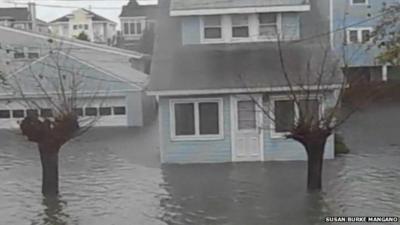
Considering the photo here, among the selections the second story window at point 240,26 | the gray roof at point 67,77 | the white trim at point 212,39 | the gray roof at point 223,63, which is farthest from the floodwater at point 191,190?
the gray roof at point 67,77

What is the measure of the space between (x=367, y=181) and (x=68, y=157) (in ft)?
33.6

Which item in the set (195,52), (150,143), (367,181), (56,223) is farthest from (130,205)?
(150,143)

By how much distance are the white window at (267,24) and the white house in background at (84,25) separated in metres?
51.1

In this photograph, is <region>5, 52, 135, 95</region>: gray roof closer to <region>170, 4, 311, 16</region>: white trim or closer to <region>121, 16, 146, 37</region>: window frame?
<region>170, 4, 311, 16</region>: white trim

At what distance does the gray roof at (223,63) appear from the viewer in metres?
20.3

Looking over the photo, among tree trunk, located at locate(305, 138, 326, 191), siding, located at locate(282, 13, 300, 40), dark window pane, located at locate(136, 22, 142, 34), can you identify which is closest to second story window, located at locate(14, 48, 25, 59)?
siding, located at locate(282, 13, 300, 40)

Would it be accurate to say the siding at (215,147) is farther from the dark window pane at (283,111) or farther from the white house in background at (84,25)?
the white house in background at (84,25)

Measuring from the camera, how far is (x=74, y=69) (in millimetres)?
32312

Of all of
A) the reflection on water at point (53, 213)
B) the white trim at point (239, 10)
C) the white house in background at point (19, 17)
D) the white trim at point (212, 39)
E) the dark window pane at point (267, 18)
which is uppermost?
the white house in background at point (19, 17)

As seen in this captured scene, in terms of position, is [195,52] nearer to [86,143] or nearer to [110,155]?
[110,155]

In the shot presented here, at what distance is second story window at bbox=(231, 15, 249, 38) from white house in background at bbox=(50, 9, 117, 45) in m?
50.9

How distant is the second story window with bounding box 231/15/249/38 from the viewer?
75.6 ft

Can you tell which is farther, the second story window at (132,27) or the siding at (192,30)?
the second story window at (132,27)

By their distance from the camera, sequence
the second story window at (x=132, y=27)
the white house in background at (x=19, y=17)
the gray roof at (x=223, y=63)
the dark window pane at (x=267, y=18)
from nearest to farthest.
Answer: the gray roof at (x=223, y=63) → the dark window pane at (x=267, y=18) → the white house in background at (x=19, y=17) → the second story window at (x=132, y=27)
